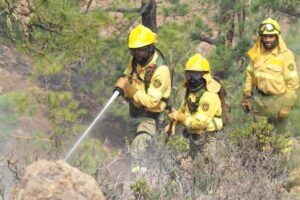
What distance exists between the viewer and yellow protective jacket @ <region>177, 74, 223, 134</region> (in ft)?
21.6

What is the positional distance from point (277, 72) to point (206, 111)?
4.14 ft

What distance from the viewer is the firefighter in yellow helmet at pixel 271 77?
7.47 metres

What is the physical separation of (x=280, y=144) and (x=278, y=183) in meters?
1.13

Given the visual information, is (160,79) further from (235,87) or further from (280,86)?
(235,87)

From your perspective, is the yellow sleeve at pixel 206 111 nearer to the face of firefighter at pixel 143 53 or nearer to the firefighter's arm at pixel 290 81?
the face of firefighter at pixel 143 53

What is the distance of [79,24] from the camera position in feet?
22.0

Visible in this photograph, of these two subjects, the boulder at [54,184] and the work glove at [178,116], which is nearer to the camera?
the boulder at [54,184]

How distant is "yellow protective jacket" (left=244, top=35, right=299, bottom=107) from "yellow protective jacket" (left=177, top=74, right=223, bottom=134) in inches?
39.7

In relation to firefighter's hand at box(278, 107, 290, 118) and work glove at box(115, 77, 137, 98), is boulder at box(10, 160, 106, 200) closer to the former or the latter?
work glove at box(115, 77, 137, 98)

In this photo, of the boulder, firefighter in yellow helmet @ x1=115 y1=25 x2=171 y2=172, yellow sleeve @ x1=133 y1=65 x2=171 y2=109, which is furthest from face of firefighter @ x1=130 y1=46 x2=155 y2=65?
the boulder

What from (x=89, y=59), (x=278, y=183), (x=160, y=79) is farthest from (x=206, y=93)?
(x=89, y=59)

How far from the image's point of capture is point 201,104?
21.7 feet

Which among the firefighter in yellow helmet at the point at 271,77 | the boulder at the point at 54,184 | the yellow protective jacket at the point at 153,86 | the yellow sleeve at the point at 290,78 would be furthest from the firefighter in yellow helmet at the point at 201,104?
the boulder at the point at 54,184

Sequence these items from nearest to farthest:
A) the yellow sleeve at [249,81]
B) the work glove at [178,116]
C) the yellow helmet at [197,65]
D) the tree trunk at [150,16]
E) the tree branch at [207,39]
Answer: the yellow helmet at [197,65]
the work glove at [178,116]
the yellow sleeve at [249,81]
the tree branch at [207,39]
the tree trunk at [150,16]
